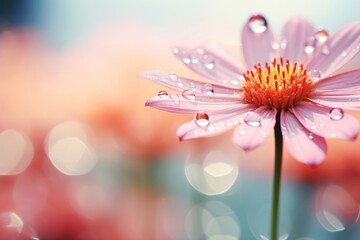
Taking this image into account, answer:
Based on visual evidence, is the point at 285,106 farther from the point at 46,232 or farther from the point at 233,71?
the point at 46,232

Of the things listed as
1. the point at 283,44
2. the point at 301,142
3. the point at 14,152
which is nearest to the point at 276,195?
the point at 301,142

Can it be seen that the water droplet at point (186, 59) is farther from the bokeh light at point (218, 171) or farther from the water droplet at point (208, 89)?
the bokeh light at point (218, 171)

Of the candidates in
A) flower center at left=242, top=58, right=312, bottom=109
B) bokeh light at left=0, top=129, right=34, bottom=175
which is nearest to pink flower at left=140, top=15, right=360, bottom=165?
flower center at left=242, top=58, right=312, bottom=109

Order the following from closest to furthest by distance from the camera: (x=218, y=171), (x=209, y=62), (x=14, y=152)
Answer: (x=209, y=62) → (x=14, y=152) → (x=218, y=171)

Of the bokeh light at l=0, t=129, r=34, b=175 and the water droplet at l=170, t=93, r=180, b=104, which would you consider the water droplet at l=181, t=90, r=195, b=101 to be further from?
the bokeh light at l=0, t=129, r=34, b=175

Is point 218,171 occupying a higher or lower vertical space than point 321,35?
lower

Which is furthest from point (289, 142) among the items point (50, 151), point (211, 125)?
point (50, 151)

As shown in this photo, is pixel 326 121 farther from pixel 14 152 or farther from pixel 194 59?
pixel 14 152
